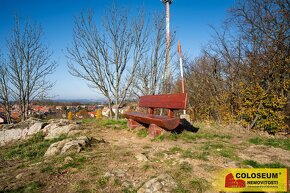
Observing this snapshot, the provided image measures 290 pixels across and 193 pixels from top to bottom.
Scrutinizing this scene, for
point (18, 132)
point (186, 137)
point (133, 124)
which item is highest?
point (133, 124)

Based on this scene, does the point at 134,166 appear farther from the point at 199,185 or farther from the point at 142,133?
the point at 142,133

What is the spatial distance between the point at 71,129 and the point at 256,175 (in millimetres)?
5778

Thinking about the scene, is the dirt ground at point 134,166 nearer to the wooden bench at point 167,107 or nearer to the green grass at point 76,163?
the green grass at point 76,163

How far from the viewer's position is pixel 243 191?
7.26 feet

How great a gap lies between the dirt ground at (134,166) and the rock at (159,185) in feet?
0.28

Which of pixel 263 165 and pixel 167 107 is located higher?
pixel 167 107

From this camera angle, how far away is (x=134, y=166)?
2912mm

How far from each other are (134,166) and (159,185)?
0.76m

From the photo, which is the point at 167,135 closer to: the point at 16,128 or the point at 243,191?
the point at 243,191

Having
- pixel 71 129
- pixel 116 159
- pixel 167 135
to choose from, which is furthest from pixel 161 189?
pixel 71 129

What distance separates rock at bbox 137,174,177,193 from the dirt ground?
9cm

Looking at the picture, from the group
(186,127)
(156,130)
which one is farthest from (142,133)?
(186,127)

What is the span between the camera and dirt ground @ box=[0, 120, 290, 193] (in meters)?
2.41

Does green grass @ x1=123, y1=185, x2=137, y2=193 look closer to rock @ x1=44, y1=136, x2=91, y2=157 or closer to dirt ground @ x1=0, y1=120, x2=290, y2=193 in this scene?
dirt ground @ x1=0, y1=120, x2=290, y2=193
